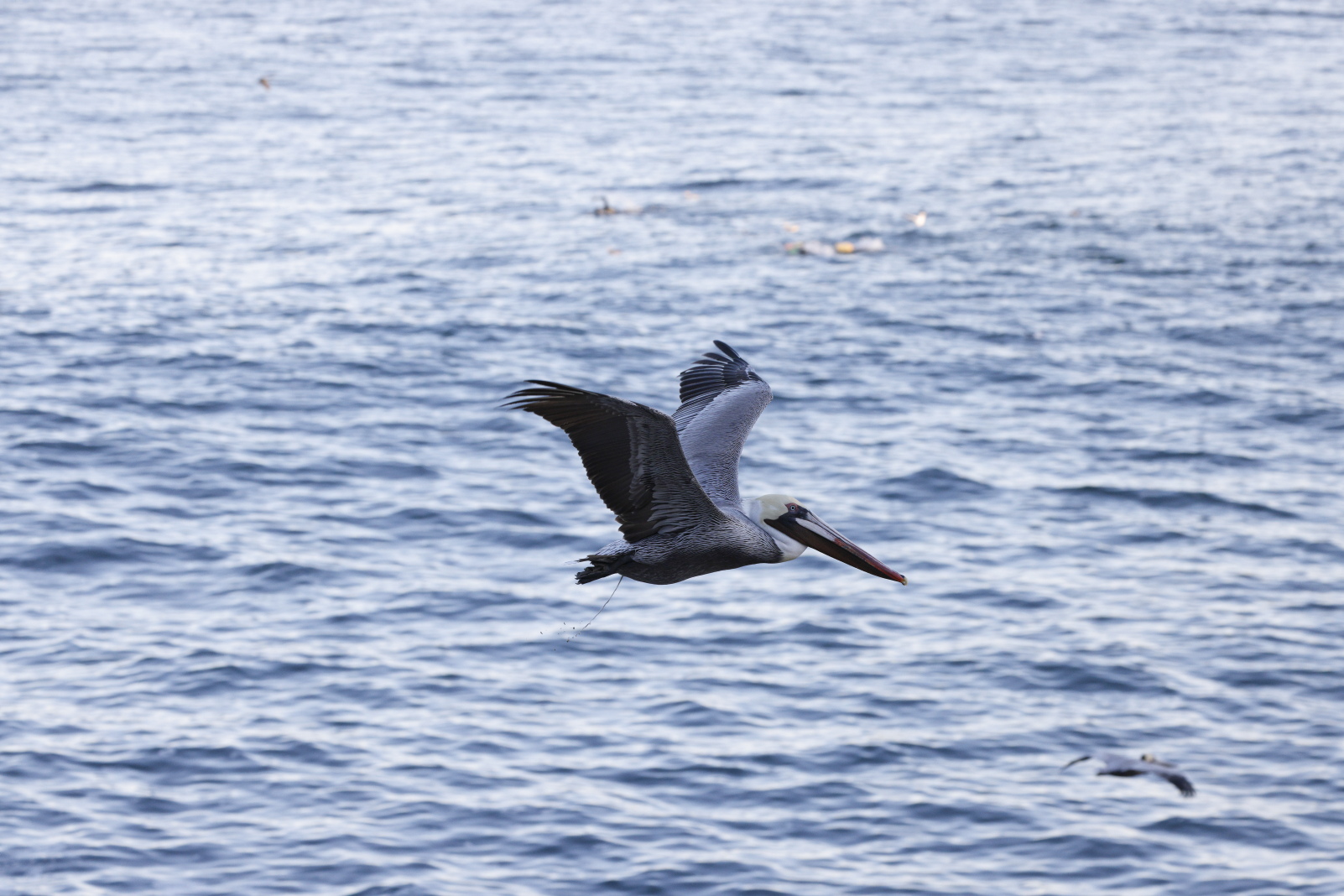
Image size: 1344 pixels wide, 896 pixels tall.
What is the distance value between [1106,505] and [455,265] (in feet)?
49.8

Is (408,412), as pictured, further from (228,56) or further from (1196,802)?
(228,56)

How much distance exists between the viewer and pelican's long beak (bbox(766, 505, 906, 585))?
9812 millimetres

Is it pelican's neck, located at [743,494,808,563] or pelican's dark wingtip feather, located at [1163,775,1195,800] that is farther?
pelican's dark wingtip feather, located at [1163,775,1195,800]

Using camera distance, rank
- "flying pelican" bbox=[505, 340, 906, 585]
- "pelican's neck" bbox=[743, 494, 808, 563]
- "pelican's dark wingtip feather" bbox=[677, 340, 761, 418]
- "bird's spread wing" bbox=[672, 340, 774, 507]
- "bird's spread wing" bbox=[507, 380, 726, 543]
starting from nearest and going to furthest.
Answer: "bird's spread wing" bbox=[507, 380, 726, 543] < "flying pelican" bbox=[505, 340, 906, 585] < "pelican's neck" bbox=[743, 494, 808, 563] < "bird's spread wing" bbox=[672, 340, 774, 507] < "pelican's dark wingtip feather" bbox=[677, 340, 761, 418]

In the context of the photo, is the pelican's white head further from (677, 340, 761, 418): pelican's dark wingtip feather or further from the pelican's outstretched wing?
the pelican's outstretched wing

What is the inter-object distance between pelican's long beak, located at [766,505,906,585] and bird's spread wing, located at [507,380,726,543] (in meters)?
0.62

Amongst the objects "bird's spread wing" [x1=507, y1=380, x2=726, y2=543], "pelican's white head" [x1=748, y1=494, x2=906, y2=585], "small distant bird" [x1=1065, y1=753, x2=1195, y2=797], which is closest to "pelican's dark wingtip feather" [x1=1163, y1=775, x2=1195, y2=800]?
"small distant bird" [x1=1065, y1=753, x2=1195, y2=797]

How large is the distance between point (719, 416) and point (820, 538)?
2.00 m

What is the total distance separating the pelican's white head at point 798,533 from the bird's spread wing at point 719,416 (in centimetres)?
30

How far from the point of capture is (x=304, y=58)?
5341 cm

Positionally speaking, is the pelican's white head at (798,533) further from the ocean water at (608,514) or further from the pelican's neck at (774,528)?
the ocean water at (608,514)

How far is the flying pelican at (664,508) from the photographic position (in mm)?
8680

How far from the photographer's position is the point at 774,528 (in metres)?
9.98

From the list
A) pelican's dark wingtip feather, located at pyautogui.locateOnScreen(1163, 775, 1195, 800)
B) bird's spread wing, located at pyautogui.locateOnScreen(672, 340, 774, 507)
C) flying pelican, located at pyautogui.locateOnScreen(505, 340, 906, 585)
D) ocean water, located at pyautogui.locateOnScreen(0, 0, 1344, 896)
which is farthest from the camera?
ocean water, located at pyautogui.locateOnScreen(0, 0, 1344, 896)
